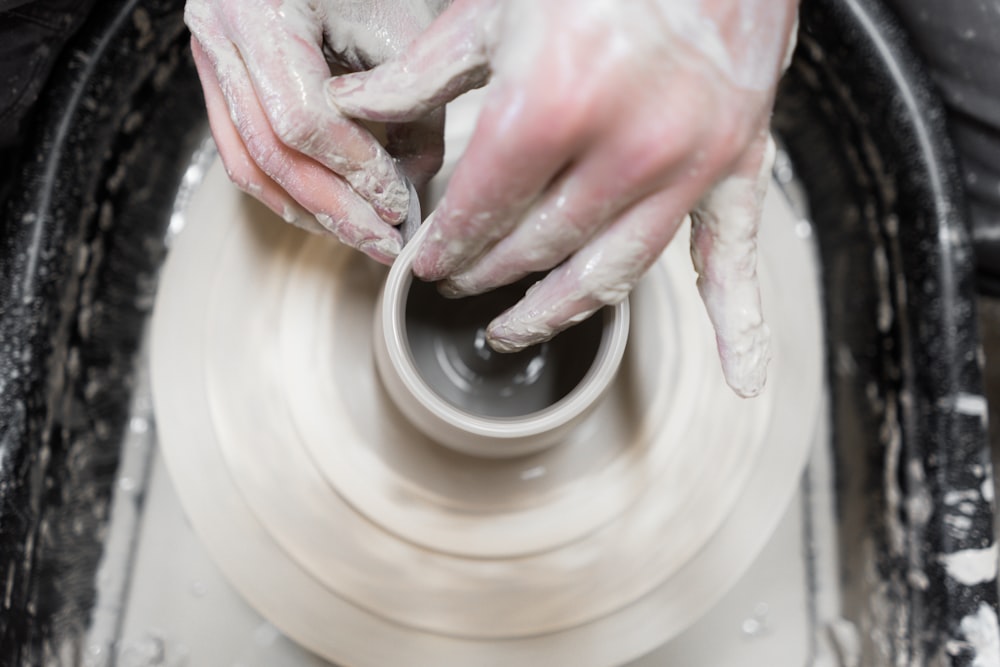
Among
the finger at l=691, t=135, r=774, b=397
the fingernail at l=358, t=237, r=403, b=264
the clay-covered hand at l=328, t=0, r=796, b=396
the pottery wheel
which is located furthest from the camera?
the pottery wheel

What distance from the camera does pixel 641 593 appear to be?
991 mm

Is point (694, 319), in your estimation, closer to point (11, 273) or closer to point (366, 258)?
point (366, 258)

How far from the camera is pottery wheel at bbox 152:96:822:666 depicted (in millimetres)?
960

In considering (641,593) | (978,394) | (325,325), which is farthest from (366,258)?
(978,394)

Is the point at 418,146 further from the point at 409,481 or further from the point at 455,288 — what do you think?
the point at 409,481

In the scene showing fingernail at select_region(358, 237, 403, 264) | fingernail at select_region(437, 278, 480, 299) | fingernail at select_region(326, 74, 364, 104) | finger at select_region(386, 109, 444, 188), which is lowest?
fingernail at select_region(358, 237, 403, 264)

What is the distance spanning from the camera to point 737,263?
2.45 ft

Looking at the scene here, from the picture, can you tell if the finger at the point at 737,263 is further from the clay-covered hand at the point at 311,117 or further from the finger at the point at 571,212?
the clay-covered hand at the point at 311,117

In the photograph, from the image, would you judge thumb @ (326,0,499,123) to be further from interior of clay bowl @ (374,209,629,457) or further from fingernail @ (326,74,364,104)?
interior of clay bowl @ (374,209,629,457)

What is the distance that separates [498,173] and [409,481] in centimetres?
47

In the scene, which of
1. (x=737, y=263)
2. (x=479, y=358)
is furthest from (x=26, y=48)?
(x=737, y=263)

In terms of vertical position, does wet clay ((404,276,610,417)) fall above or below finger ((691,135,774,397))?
below

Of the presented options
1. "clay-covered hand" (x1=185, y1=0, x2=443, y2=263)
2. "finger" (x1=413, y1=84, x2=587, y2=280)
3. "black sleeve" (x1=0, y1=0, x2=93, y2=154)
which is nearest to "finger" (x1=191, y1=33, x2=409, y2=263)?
"clay-covered hand" (x1=185, y1=0, x2=443, y2=263)

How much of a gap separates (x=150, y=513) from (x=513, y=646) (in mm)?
658
